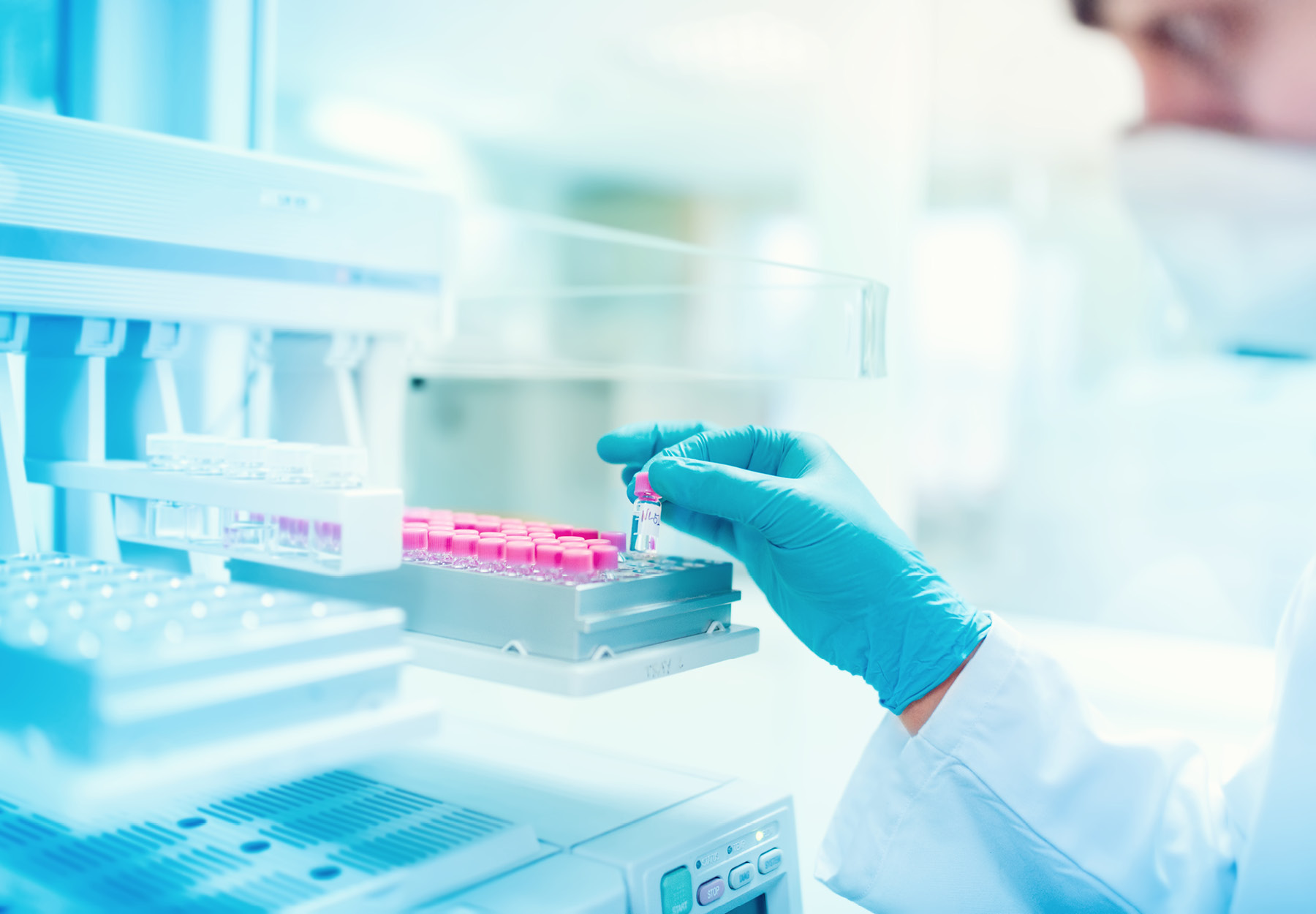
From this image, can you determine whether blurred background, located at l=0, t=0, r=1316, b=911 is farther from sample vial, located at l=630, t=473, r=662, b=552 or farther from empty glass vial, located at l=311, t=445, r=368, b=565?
empty glass vial, located at l=311, t=445, r=368, b=565

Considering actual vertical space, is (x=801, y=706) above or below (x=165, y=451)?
→ below

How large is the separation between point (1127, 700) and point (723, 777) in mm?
763

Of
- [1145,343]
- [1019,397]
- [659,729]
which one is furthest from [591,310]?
[659,729]

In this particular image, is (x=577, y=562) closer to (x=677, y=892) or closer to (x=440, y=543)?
(x=440, y=543)

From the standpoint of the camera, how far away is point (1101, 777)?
0.91 metres

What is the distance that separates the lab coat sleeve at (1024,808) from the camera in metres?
0.88

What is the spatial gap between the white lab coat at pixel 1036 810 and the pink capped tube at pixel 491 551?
45 cm

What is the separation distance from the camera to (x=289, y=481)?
701mm

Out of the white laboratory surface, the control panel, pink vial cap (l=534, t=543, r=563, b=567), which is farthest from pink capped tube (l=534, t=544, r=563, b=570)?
the white laboratory surface

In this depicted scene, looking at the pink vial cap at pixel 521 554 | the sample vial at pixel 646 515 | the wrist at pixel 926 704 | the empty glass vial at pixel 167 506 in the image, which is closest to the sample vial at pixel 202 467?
the empty glass vial at pixel 167 506

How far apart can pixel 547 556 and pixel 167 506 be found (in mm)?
339

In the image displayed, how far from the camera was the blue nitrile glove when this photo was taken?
813 mm

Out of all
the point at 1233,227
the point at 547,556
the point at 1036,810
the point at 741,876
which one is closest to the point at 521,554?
the point at 547,556

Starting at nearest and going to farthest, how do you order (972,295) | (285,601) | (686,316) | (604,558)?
1. (285,601)
2. (604,558)
3. (972,295)
4. (686,316)
